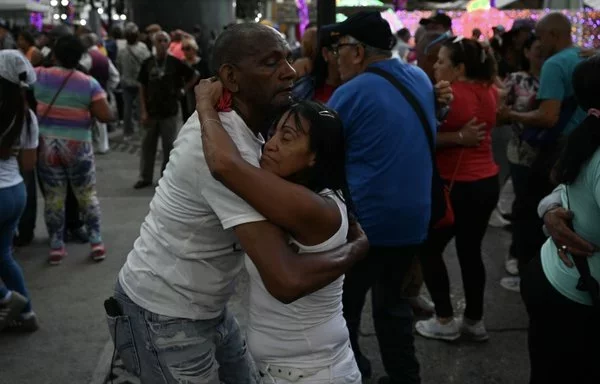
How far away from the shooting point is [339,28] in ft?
10.5

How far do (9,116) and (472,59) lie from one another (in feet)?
9.66

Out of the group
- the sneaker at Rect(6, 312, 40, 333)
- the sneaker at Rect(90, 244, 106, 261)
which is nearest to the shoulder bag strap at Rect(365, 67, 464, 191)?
the sneaker at Rect(6, 312, 40, 333)

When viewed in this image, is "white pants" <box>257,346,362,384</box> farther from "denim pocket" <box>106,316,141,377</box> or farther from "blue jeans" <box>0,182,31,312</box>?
"blue jeans" <box>0,182,31,312</box>

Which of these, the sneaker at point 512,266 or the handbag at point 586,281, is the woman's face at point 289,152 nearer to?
the handbag at point 586,281

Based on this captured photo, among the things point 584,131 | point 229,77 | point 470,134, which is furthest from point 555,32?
point 229,77

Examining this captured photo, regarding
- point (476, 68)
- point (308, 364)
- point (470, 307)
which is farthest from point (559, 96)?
point (308, 364)

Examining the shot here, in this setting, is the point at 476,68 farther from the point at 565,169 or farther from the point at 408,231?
the point at 565,169

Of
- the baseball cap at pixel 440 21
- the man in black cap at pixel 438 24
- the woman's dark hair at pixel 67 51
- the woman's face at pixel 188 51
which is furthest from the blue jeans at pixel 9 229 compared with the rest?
the woman's face at pixel 188 51

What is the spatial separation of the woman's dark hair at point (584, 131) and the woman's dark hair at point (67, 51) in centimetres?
436

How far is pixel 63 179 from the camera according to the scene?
18.8 feet

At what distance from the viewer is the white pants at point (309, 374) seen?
2002 mm

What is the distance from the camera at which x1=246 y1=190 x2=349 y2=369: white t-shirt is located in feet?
6.55

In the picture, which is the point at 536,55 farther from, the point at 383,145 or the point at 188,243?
the point at 188,243

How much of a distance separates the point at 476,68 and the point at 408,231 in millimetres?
1380
